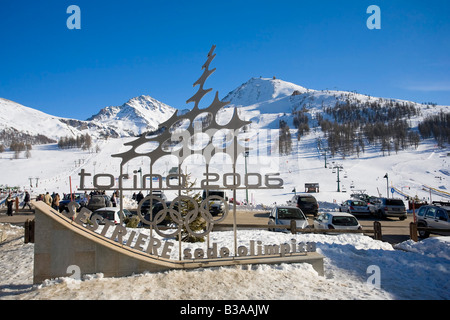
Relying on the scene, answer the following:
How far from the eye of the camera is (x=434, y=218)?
13625 millimetres

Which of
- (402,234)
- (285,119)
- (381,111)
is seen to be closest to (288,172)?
(402,234)

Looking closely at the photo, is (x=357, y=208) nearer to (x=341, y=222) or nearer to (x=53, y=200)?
(x=341, y=222)

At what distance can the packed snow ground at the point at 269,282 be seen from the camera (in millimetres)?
5723

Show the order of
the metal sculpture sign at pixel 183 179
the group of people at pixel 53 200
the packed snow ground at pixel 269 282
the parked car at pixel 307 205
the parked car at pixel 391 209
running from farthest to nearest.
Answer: the parked car at pixel 307 205
the parked car at pixel 391 209
the group of people at pixel 53 200
the metal sculpture sign at pixel 183 179
the packed snow ground at pixel 269 282

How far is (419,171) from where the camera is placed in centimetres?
5953

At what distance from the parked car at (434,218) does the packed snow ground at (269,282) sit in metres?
5.23

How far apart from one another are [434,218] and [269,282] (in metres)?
11.5

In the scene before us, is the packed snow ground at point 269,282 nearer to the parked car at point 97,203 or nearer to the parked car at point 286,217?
the parked car at point 286,217

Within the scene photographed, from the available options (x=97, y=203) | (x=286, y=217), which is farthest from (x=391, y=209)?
(x=97, y=203)

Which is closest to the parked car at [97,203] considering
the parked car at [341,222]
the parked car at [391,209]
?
the parked car at [341,222]

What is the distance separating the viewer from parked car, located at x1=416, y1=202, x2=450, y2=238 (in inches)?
515

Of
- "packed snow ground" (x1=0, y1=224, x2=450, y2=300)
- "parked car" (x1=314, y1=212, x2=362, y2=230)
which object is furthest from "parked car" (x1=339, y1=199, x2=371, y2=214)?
"packed snow ground" (x1=0, y1=224, x2=450, y2=300)
